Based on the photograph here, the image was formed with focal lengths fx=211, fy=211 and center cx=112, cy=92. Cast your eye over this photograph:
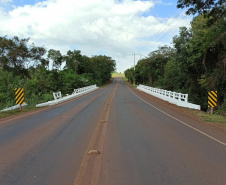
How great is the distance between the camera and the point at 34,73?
131ft

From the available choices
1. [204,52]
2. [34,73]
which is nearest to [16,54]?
[34,73]

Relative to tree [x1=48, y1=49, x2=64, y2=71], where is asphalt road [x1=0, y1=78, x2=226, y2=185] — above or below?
below

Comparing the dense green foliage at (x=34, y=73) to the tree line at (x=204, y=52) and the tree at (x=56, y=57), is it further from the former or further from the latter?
the tree line at (x=204, y=52)

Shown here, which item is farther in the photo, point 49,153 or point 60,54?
point 60,54

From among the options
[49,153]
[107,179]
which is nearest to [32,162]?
[49,153]

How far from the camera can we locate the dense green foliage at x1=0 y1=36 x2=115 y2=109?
1073 inches

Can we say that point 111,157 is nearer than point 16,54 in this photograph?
Yes

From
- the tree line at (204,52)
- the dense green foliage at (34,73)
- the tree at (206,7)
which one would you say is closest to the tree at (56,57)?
the dense green foliage at (34,73)

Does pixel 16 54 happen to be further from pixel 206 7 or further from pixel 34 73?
pixel 206 7

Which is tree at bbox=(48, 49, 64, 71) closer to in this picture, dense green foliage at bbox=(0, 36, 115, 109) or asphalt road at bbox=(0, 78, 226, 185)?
dense green foliage at bbox=(0, 36, 115, 109)

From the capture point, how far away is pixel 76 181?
390 centimetres

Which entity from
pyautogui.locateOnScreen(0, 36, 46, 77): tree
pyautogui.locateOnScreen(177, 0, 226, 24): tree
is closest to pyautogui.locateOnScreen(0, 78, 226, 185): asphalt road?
pyautogui.locateOnScreen(177, 0, 226, 24): tree

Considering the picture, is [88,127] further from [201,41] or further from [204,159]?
[201,41]

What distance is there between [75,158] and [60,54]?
63.1 m
